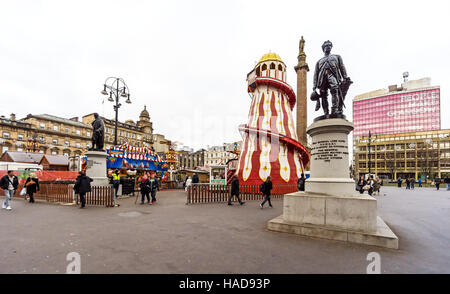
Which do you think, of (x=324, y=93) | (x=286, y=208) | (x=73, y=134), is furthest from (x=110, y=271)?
(x=73, y=134)

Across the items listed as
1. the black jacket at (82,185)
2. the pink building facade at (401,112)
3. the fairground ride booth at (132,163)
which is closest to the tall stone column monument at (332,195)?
the black jacket at (82,185)

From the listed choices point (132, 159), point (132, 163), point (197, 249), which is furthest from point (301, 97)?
point (197, 249)

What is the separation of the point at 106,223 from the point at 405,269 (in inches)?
291

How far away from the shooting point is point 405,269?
341 centimetres

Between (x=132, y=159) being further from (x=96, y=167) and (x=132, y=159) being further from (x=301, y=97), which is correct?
(x=301, y=97)

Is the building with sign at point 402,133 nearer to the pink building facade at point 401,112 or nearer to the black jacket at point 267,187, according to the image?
the pink building facade at point 401,112

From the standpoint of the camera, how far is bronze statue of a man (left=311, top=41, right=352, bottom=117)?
Result: 20.8ft

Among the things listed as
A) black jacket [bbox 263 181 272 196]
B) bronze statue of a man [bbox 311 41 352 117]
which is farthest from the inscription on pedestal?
black jacket [bbox 263 181 272 196]

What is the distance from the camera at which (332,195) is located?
5.48 metres

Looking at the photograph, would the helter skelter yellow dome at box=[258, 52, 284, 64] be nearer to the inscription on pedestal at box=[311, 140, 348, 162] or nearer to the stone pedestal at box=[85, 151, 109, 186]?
the inscription on pedestal at box=[311, 140, 348, 162]

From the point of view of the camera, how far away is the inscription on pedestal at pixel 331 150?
19.1 feet

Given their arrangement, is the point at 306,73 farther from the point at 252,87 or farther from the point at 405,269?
the point at 405,269

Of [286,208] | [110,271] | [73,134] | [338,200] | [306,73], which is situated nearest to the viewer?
[110,271]

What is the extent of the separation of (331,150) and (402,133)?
89.2 meters
